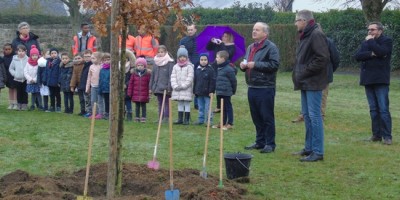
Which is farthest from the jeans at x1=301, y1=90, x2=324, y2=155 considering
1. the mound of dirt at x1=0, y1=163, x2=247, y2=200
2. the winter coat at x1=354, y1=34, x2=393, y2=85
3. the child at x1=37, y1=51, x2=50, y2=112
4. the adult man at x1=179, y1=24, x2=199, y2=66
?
the child at x1=37, y1=51, x2=50, y2=112

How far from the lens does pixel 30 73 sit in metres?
16.8

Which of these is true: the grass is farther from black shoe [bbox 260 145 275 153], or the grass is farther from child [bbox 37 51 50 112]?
child [bbox 37 51 50 112]

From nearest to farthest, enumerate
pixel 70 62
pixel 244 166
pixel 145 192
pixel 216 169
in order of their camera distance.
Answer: pixel 145 192
pixel 244 166
pixel 216 169
pixel 70 62

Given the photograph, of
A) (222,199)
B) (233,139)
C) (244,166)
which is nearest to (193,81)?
(233,139)

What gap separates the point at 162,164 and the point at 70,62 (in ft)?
24.8

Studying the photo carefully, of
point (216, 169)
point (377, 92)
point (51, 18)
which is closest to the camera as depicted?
point (216, 169)

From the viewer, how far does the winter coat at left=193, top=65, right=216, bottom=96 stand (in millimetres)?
14242

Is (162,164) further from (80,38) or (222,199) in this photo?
(80,38)

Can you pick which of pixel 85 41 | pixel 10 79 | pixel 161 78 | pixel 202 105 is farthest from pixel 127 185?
pixel 85 41

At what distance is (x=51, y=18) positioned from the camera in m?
45.9

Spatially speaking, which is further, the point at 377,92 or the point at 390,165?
the point at 377,92

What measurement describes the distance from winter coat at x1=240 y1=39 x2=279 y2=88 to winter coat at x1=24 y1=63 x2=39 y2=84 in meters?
7.34

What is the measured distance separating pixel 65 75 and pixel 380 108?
7518 millimetres

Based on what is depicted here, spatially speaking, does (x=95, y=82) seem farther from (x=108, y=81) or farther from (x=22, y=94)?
(x=22, y=94)
